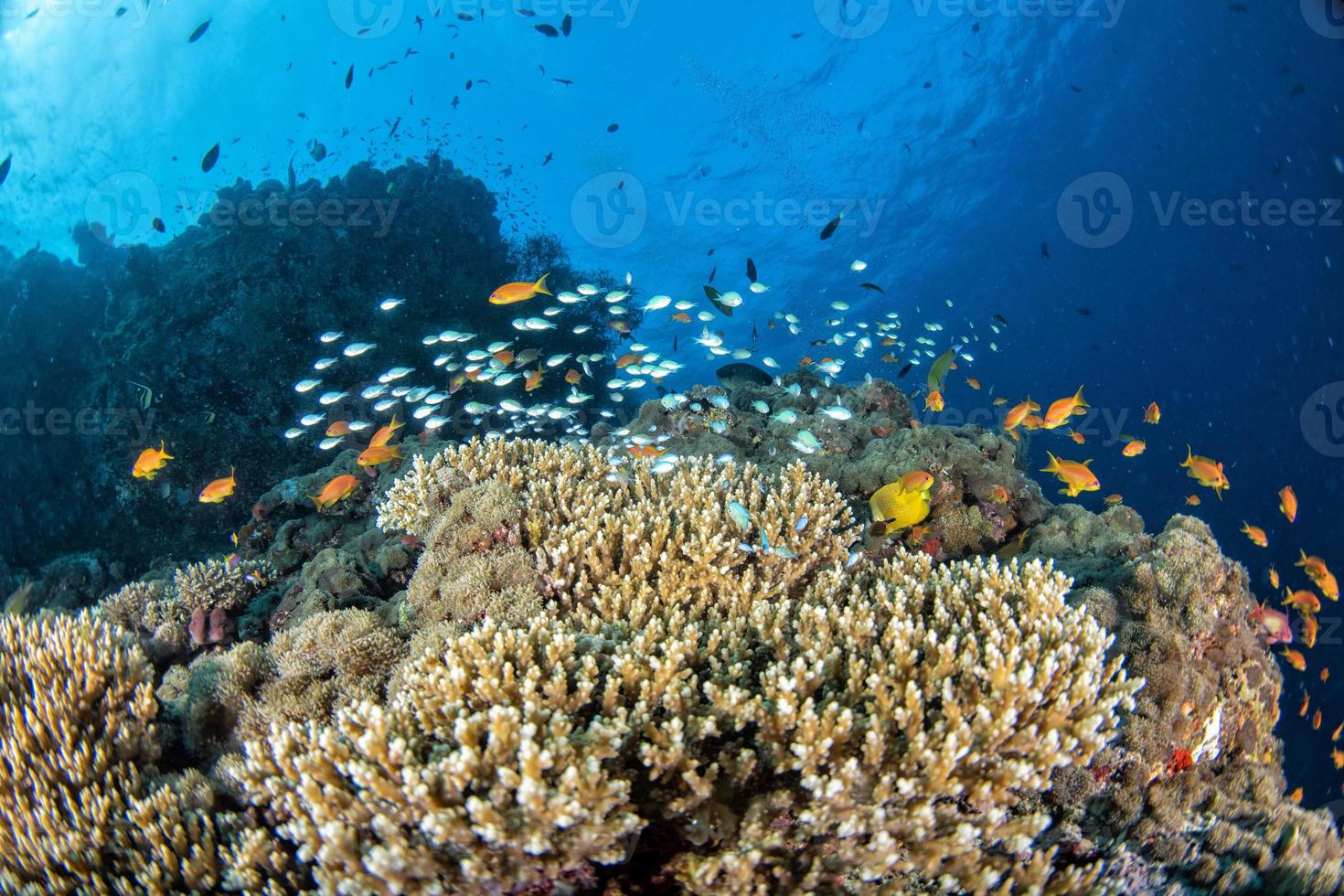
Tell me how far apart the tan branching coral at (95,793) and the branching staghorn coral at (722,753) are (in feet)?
0.92

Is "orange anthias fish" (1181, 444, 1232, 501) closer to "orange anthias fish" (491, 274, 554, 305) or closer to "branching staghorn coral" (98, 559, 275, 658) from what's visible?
"orange anthias fish" (491, 274, 554, 305)

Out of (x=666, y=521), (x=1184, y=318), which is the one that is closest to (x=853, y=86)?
(x=666, y=521)

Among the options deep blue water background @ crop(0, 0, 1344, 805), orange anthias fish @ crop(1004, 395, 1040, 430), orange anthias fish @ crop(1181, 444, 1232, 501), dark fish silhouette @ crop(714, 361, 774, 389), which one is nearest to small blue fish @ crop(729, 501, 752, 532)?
dark fish silhouette @ crop(714, 361, 774, 389)

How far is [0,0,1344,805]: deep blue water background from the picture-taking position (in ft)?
108

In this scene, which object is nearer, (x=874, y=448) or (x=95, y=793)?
(x=95, y=793)

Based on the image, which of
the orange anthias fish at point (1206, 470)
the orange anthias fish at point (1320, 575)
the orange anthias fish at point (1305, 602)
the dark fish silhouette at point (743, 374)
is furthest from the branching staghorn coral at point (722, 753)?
the orange anthias fish at point (1320, 575)

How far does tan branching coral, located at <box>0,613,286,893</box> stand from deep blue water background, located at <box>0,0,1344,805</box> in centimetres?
2068

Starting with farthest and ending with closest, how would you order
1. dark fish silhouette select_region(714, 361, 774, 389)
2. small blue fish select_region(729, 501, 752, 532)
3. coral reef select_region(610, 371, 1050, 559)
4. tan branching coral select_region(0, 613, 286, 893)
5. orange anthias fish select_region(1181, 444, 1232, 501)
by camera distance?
dark fish silhouette select_region(714, 361, 774, 389) < orange anthias fish select_region(1181, 444, 1232, 501) < coral reef select_region(610, 371, 1050, 559) < small blue fish select_region(729, 501, 752, 532) < tan branching coral select_region(0, 613, 286, 893)

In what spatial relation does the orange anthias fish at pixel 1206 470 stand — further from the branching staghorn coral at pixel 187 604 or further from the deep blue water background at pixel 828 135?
the deep blue water background at pixel 828 135

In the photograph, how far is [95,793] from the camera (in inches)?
118

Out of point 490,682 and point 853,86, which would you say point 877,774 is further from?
point 853,86

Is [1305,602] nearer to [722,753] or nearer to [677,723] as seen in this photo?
[722,753]

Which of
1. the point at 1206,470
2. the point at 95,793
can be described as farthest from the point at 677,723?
the point at 1206,470

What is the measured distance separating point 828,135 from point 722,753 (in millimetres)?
44901
